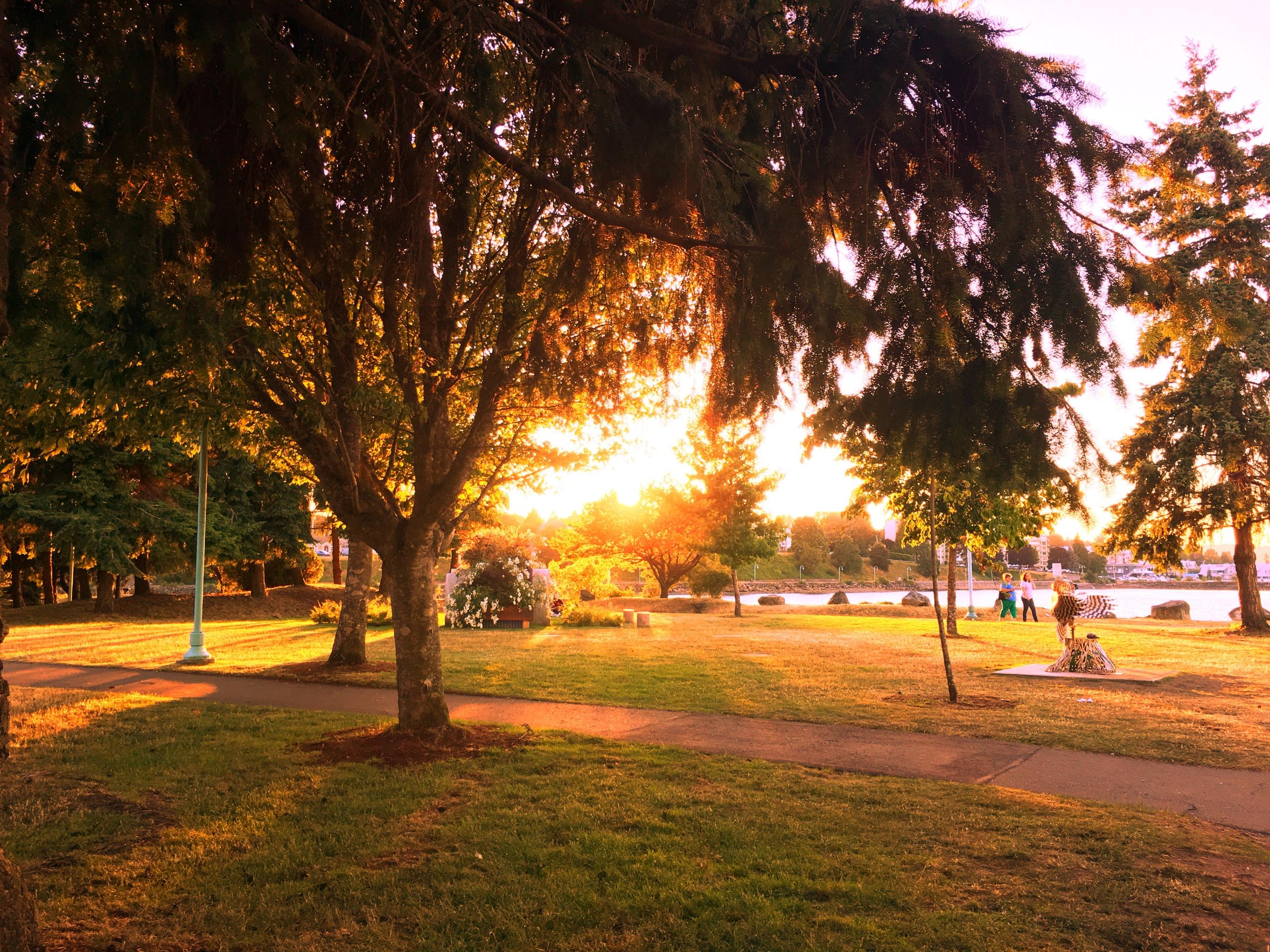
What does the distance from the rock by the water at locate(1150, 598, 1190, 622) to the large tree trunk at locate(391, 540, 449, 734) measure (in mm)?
30215

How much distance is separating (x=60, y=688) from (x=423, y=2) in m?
11.0

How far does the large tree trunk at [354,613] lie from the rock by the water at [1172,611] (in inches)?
1113

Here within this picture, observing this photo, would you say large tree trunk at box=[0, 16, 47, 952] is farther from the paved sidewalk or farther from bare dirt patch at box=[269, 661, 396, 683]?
bare dirt patch at box=[269, 661, 396, 683]

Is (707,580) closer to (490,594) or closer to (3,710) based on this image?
(490,594)

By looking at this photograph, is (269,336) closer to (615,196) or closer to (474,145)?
(474,145)

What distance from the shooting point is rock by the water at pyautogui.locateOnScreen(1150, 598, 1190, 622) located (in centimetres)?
3031

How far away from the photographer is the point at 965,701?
34.9 feet

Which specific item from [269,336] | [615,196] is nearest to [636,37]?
[615,196]

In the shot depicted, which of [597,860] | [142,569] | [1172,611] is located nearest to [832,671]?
[597,860]

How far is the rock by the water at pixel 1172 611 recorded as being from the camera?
30.3 m

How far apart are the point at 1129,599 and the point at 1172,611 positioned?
17.2m

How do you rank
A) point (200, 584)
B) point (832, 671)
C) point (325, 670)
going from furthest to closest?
point (200, 584), point (832, 671), point (325, 670)

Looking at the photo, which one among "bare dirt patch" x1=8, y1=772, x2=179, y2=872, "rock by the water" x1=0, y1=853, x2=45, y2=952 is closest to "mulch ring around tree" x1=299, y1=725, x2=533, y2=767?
"bare dirt patch" x1=8, y1=772, x2=179, y2=872

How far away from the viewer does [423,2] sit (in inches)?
186
